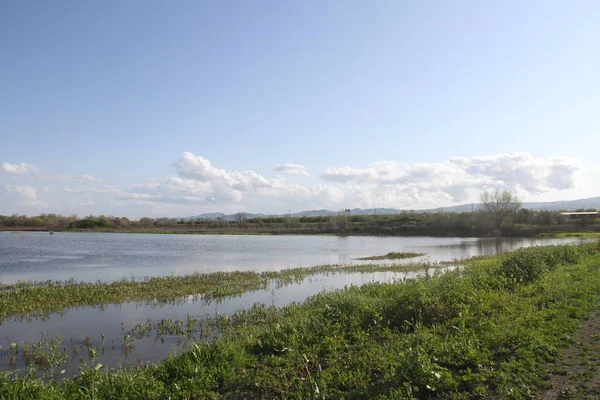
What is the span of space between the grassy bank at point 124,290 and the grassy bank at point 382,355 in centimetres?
792

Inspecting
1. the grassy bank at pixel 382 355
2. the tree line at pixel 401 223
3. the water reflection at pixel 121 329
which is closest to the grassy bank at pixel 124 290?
the water reflection at pixel 121 329

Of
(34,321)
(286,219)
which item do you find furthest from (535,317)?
(286,219)

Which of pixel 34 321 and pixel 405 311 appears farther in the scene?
pixel 34 321

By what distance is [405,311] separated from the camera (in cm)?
1110

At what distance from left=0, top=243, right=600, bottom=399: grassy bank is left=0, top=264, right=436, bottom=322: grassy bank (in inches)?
312

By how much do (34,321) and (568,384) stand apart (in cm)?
1542

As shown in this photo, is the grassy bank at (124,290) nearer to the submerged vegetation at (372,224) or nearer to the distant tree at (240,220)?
the submerged vegetation at (372,224)

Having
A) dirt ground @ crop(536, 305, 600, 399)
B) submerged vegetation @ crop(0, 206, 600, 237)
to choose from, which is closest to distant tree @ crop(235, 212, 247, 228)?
submerged vegetation @ crop(0, 206, 600, 237)

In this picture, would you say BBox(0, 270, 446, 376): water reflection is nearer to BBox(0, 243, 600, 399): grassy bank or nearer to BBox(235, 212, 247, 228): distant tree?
BBox(0, 243, 600, 399): grassy bank

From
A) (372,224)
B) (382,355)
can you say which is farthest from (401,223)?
(382,355)

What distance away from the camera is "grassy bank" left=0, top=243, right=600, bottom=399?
21.9 feet

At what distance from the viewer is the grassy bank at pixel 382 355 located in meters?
6.69

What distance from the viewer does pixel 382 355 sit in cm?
814

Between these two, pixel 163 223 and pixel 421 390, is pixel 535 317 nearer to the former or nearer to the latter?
pixel 421 390
